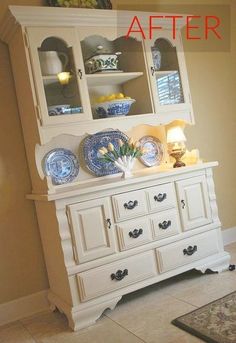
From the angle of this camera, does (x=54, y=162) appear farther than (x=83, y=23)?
Yes

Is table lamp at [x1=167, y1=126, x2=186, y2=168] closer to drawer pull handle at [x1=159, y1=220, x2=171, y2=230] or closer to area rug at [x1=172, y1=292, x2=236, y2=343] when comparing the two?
drawer pull handle at [x1=159, y1=220, x2=171, y2=230]

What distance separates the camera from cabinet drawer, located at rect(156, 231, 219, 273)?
2275 mm

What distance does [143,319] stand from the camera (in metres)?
1.97

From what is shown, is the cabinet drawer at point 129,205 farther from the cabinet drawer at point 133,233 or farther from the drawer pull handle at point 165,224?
the drawer pull handle at point 165,224

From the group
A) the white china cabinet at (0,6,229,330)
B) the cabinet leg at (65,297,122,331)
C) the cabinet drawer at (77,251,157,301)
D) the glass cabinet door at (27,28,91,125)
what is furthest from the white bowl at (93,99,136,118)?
the cabinet leg at (65,297,122,331)

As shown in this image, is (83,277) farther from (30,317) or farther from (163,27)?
(163,27)

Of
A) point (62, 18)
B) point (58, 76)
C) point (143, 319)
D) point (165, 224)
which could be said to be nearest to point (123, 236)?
point (165, 224)

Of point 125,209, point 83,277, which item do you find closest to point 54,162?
point 125,209

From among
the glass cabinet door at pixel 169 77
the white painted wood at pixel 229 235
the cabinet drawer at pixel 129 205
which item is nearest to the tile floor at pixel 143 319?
the cabinet drawer at pixel 129 205

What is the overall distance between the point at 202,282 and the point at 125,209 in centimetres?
74

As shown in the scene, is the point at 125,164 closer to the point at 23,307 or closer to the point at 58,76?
the point at 58,76

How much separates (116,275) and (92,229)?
32cm

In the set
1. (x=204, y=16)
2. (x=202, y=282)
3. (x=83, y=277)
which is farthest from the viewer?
(x=204, y=16)

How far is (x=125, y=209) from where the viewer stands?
215 cm
